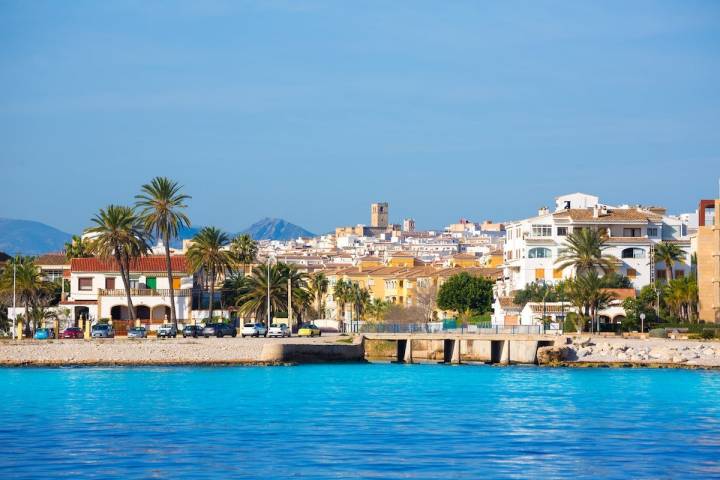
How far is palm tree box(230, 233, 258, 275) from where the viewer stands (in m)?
134

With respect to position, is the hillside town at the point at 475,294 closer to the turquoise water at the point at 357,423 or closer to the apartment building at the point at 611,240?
the apartment building at the point at 611,240


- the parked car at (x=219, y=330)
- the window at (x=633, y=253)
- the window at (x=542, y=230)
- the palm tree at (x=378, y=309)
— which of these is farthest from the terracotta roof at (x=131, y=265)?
the window at (x=633, y=253)

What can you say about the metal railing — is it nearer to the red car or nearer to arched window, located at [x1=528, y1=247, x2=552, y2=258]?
arched window, located at [x1=528, y1=247, x2=552, y2=258]

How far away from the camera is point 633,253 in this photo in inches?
4528

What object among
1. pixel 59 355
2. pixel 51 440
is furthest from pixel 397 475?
pixel 59 355

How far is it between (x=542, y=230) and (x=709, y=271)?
766 inches

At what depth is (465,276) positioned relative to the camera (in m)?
132

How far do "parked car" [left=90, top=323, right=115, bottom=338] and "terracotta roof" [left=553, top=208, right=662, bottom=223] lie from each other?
4105 centimetres

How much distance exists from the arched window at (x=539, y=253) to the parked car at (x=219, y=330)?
96.0 ft

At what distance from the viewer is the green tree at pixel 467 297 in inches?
5064

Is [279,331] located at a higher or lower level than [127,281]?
lower

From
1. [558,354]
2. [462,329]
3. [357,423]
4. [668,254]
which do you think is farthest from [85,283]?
[357,423]

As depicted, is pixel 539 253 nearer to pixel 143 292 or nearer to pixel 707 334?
pixel 707 334

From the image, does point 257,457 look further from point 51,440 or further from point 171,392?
point 171,392
